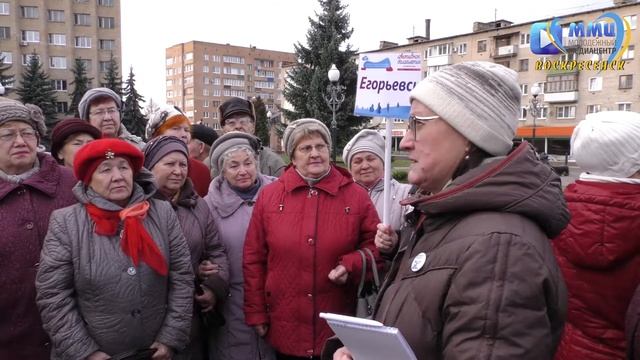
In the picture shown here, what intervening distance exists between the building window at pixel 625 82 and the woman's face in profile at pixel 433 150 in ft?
170

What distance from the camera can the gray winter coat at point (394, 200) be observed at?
4.05 metres

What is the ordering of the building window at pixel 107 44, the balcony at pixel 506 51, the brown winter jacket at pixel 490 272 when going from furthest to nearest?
the building window at pixel 107 44, the balcony at pixel 506 51, the brown winter jacket at pixel 490 272

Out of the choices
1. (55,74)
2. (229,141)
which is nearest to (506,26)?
(55,74)

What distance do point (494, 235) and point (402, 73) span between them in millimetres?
1846

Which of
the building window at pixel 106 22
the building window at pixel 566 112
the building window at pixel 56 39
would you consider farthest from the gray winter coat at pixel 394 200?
the building window at pixel 56 39

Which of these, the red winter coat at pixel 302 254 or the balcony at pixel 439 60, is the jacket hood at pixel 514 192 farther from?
the balcony at pixel 439 60

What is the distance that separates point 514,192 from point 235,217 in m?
2.65

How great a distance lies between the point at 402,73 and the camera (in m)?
3.02

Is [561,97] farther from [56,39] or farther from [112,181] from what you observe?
[56,39]

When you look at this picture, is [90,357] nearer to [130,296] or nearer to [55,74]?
[130,296]

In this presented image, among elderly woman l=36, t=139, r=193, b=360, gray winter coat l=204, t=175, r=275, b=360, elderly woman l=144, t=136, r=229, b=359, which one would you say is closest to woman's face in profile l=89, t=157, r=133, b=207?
elderly woman l=36, t=139, r=193, b=360

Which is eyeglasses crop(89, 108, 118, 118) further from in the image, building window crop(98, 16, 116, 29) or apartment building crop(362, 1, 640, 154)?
building window crop(98, 16, 116, 29)

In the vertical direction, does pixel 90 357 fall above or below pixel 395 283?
→ below

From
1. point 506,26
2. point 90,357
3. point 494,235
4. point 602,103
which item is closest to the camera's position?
point 494,235
